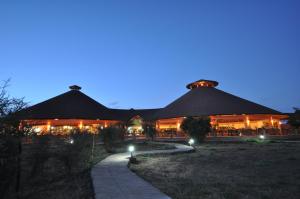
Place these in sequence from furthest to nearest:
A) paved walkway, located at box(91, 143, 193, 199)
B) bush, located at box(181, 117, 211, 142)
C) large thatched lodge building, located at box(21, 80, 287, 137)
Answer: large thatched lodge building, located at box(21, 80, 287, 137) < bush, located at box(181, 117, 211, 142) < paved walkway, located at box(91, 143, 193, 199)

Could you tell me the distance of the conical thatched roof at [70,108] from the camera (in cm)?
3738

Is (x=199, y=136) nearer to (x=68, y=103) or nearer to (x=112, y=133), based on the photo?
(x=112, y=133)

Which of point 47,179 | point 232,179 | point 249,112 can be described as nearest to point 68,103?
point 249,112

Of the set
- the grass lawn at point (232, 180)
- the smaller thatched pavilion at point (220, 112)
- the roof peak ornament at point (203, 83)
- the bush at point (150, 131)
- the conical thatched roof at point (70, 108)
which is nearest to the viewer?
the grass lawn at point (232, 180)

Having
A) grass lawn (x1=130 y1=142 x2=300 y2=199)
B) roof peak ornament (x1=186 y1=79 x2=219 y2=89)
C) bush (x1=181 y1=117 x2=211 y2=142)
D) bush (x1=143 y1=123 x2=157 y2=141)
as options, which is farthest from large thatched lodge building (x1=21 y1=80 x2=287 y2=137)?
grass lawn (x1=130 y1=142 x2=300 y2=199)

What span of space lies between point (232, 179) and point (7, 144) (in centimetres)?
653

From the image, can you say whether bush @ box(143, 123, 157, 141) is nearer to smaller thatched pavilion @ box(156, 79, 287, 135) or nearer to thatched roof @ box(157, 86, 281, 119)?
smaller thatched pavilion @ box(156, 79, 287, 135)

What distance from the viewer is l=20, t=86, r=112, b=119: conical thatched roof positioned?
123 ft

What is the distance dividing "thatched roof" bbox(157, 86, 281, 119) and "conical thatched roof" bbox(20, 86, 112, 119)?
1185 cm

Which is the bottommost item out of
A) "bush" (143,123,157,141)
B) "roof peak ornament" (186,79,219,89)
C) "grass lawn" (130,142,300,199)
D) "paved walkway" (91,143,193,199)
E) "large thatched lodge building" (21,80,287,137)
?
"grass lawn" (130,142,300,199)

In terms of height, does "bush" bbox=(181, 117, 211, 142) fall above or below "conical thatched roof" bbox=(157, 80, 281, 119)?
below

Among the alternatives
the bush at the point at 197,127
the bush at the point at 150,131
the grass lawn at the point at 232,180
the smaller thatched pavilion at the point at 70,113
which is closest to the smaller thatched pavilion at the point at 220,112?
the bush at the point at 150,131

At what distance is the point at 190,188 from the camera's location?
22.8 ft

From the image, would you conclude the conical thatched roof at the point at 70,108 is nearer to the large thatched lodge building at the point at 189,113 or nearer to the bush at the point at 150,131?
the large thatched lodge building at the point at 189,113
